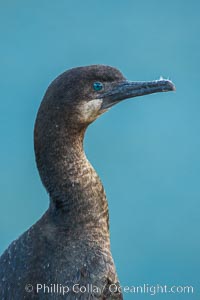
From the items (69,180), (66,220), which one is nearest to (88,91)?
(69,180)

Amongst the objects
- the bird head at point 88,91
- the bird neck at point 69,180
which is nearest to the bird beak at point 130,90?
the bird head at point 88,91

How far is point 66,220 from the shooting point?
4.86 metres

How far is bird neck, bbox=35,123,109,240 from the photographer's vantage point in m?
4.84

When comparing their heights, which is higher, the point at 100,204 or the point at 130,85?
the point at 130,85

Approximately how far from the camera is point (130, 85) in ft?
16.4

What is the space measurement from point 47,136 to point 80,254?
379mm

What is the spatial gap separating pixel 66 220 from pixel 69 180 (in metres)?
0.13

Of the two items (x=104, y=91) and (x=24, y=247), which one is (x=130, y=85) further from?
(x=24, y=247)

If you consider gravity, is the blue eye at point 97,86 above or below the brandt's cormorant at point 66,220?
above

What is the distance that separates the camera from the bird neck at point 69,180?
15.9ft

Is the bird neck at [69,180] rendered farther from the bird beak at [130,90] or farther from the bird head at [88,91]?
the bird beak at [130,90]

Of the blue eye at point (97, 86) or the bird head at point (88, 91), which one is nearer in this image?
the bird head at point (88, 91)

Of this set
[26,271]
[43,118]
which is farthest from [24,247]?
[43,118]

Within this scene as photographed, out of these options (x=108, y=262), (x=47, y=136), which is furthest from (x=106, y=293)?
(x=47, y=136)
